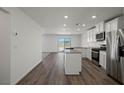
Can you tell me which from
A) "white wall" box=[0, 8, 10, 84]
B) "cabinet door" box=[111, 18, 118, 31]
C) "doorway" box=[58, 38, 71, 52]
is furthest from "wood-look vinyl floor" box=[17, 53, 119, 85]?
"doorway" box=[58, 38, 71, 52]

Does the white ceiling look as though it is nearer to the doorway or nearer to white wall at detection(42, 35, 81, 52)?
white wall at detection(42, 35, 81, 52)

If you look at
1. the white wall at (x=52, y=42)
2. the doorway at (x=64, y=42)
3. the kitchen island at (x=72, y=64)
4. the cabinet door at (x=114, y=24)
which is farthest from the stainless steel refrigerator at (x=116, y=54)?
the doorway at (x=64, y=42)

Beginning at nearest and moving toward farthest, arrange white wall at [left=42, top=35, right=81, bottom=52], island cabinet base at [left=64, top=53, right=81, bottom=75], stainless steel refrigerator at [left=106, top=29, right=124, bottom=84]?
stainless steel refrigerator at [left=106, top=29, right=124, bottom=84] → island cabinet base at [left=64, top=53, right=81, bottom=75] → white wall at [left=42, top=35, right=81, bottom=52]

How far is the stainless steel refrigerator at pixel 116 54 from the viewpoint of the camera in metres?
3.57

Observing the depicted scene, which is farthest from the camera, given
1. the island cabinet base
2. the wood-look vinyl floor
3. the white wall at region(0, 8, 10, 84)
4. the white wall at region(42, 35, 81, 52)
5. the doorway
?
the doorway

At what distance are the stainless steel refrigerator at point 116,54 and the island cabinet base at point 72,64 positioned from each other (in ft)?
4.11

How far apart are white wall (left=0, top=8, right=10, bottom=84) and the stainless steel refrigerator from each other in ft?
11.1

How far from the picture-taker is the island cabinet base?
489 cm

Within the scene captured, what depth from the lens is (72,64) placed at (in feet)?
16.1

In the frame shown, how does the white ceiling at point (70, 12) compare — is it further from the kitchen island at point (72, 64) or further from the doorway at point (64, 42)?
the doorway at point (64, 42)

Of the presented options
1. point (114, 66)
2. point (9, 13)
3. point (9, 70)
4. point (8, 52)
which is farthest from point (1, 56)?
point (114, 66)

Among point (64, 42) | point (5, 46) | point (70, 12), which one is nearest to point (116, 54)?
point (70, 12)
